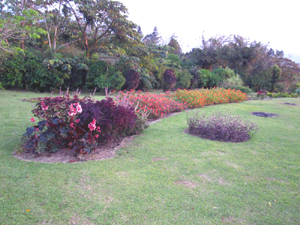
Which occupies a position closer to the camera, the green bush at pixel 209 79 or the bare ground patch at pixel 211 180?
the bare ground patch at pixel 211 180

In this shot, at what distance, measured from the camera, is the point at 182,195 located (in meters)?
3.02

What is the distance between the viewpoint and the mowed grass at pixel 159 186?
2.58 meters

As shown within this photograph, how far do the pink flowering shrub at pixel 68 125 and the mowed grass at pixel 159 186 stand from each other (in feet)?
1.23

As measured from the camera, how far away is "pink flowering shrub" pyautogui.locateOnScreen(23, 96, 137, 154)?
4.00 meters

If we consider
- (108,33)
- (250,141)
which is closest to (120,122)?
(250,141)

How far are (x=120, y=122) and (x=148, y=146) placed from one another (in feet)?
2.75

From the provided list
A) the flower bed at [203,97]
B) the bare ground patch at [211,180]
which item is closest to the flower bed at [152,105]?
the flower bed at [203,97]

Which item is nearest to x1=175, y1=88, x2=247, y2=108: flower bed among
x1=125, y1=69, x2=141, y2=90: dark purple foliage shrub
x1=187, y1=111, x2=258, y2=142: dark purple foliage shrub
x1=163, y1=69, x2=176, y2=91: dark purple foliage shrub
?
x1=125, y1=69, x2=141, y2=90: dark purple foliage shrub

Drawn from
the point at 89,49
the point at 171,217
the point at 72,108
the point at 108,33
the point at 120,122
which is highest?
the point at 108,33

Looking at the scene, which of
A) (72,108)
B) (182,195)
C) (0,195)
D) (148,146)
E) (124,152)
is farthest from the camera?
(148,146)

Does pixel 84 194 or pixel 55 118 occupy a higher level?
pixel 55 118

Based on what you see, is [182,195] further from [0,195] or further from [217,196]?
[0,195]

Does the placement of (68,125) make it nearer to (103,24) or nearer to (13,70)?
(13,70)

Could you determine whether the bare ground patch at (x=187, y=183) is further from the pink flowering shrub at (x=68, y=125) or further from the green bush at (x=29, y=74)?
the green bush at (x=29, y=74)
